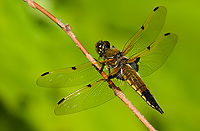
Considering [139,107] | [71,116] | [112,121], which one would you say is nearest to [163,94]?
[139,107]

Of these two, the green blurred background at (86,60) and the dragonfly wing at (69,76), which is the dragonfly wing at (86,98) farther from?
the green blurred background at (86,60)

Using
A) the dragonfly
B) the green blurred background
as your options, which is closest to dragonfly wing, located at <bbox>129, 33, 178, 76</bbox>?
the dragonfly

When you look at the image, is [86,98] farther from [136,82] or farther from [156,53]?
[156,53]

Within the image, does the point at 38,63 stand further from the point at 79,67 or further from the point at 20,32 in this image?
the point at 79,67

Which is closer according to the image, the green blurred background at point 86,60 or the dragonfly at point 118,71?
the dragonfly at point 118,71

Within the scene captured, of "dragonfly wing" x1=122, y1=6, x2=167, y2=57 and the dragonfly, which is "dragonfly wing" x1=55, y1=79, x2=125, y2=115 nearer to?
the dragonfly

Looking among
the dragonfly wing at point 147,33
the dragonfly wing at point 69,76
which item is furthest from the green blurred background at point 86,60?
the dragonfly wing at point 69,76

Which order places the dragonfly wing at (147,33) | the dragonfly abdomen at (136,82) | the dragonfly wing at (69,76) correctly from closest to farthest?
the dragonfly wing at (69,76), the dragonfly abdomen at (136,82), the dragonfly wing at (147,33)

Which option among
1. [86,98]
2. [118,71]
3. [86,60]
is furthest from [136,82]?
[86,60]

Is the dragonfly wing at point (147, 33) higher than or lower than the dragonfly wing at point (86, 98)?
higher
